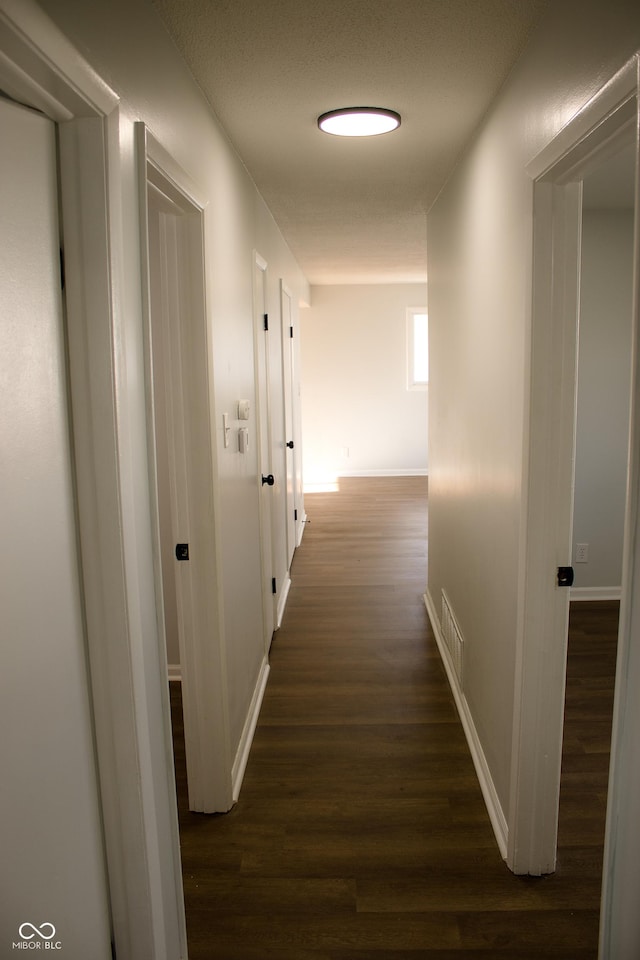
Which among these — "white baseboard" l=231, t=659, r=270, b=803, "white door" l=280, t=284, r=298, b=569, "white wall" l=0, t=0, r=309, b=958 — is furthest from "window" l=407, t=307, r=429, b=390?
"white wall" l=0, t=0, r=309, b=958

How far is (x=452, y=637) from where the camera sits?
352cm

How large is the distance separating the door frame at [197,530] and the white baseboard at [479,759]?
0.92m

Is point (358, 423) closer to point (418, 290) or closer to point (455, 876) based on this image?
point (418, 290)

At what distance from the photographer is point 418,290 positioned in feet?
28.9

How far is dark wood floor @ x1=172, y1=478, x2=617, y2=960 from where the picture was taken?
1.98 meters

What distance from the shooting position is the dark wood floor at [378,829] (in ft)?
6.51

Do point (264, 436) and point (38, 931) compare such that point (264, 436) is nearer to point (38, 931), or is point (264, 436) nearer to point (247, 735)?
point (247, 735)

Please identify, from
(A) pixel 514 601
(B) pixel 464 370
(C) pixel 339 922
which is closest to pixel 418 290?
(B) pixel 464 370

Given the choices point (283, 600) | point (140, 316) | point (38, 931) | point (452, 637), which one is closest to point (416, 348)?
point (283, 600)

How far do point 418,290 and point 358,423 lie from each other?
1787 mm

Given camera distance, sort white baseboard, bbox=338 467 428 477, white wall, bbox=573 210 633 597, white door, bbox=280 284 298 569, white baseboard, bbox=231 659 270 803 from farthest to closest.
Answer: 1. white baseboard, bbox=338 467 428 477
2. white door, bbox=280 284 298 569
3. white wall, bbox=573 210 633 597
4. white baseboard, bbox=231 659 270 803

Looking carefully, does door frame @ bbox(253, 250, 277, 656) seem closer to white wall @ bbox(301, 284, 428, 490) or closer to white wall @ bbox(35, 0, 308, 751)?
white wall @ bbox(35, 0, 308, 751)

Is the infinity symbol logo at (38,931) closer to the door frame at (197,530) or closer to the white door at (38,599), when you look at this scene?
the white door at (38,599)

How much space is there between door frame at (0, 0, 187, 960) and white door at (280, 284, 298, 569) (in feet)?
11.4
